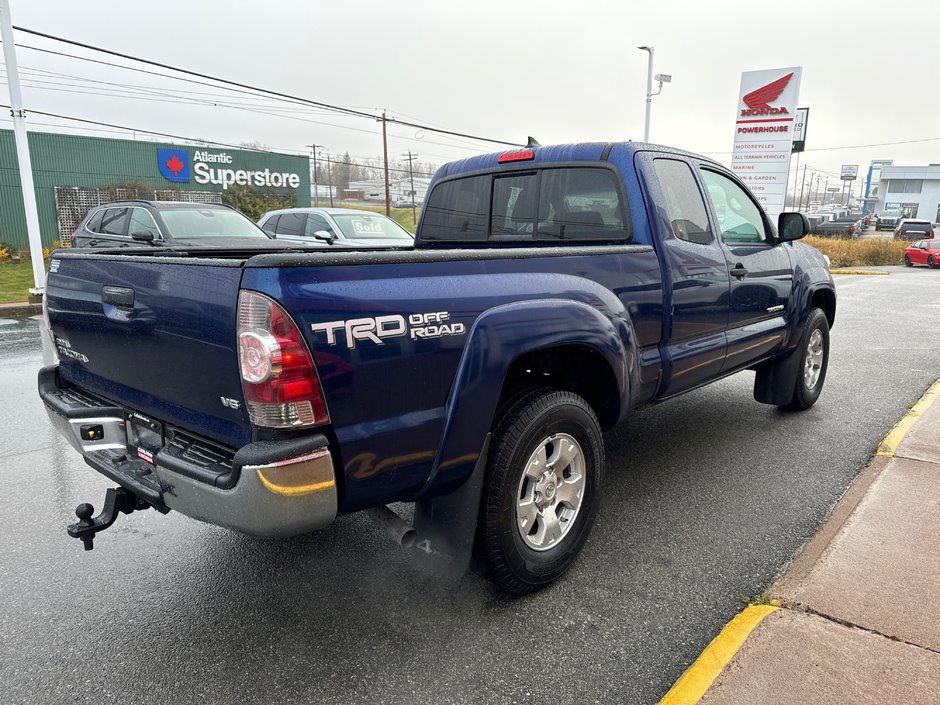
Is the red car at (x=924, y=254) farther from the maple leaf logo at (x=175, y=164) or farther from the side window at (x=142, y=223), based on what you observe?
the maple leaf logo at (x=175, y=164)

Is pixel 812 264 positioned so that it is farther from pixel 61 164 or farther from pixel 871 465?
pixel 61 164

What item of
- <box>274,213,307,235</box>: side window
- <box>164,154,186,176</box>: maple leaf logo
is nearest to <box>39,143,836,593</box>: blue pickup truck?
<box>274,213,307,235</box>: side window

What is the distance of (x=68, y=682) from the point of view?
238 cm

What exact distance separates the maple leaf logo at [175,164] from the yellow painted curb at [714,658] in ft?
99.2

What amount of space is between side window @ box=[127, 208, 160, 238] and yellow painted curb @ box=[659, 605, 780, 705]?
10.2 meters

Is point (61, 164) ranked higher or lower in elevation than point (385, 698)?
higher

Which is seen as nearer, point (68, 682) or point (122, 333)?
point (68, 682)

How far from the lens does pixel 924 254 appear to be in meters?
26.2

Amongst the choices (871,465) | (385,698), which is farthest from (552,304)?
(871,465)

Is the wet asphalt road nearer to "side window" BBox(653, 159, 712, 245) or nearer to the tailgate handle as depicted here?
the tailgate handle

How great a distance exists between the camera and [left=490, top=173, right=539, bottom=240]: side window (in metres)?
4.01

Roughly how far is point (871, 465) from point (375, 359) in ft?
12.2

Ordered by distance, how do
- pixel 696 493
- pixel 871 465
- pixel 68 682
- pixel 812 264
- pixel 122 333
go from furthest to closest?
pixel 812 264 < pixel 871 465 < pixel 696 493 < pixel 122 333 < pixel 68 682

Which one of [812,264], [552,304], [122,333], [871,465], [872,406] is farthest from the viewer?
[872,406]
